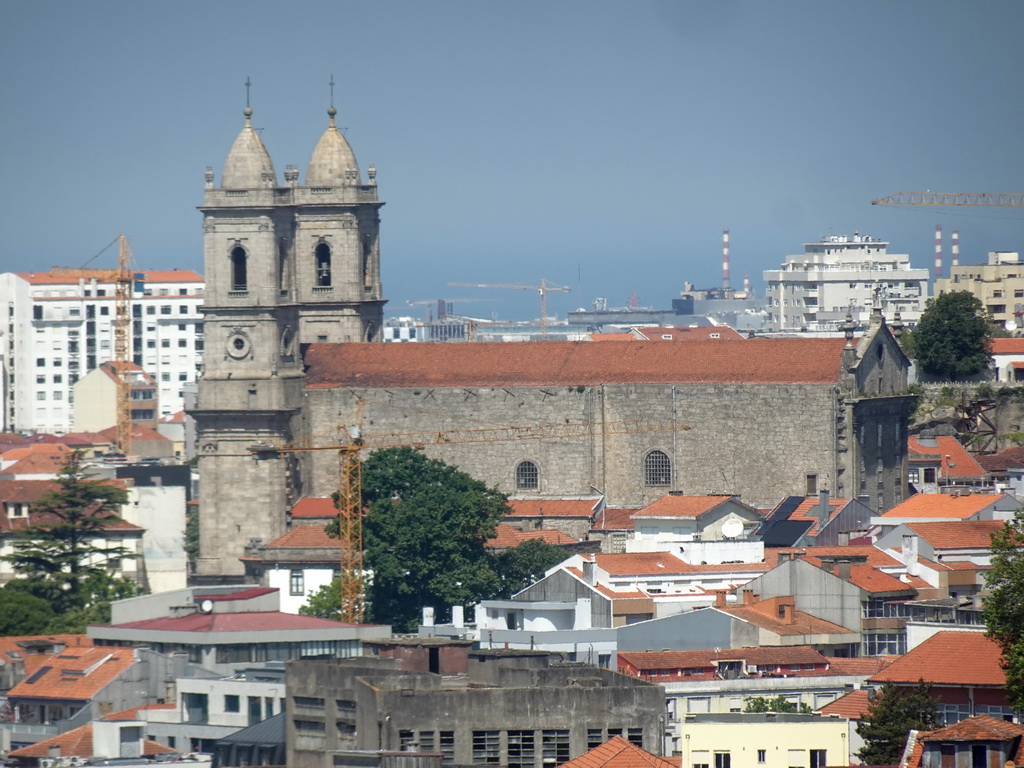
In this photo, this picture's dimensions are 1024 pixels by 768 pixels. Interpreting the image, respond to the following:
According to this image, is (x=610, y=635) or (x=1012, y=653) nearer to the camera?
(x=1012, y=653)

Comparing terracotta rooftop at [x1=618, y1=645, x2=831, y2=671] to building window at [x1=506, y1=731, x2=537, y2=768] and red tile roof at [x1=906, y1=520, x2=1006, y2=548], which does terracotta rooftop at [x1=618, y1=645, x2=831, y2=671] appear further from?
red tile roof at [x1=906, y1=520, x2=1006, y2=548]

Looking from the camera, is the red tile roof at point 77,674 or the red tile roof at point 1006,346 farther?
the red tile roof at point 1006,346

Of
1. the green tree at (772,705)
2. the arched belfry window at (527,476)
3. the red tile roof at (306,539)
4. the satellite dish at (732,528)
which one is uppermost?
the arched belfry window at (527,476)

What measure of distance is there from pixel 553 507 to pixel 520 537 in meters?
2.09

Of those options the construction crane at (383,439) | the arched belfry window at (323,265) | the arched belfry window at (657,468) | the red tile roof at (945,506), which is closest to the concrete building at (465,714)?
the construction crane at (383,439)

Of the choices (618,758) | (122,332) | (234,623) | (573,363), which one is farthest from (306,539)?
(122,332)

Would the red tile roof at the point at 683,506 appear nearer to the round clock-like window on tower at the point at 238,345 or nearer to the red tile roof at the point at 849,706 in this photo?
the round clock-like window on tower at the point at 238,345

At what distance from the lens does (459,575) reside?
266 feet

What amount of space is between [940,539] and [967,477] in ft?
68.6

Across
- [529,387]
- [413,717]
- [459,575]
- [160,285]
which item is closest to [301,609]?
[459,575]

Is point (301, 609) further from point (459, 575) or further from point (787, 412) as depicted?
point (787, 412)

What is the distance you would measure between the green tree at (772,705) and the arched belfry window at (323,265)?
3733cm

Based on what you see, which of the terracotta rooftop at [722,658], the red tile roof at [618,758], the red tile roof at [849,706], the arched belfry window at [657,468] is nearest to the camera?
the red tile roof at [618,758]

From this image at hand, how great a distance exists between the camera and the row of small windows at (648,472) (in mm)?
88062
